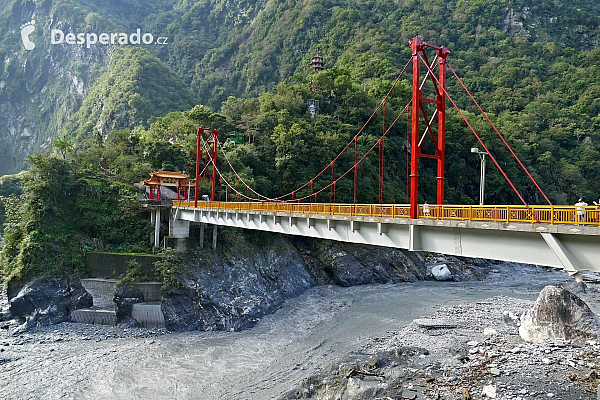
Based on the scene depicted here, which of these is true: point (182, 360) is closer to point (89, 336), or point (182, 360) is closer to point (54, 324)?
point (89, 336)

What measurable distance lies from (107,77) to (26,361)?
256 feet

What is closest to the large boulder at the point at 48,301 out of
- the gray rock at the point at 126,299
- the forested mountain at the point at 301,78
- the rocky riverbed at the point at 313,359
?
the rocky riverbed at the point at 313,359

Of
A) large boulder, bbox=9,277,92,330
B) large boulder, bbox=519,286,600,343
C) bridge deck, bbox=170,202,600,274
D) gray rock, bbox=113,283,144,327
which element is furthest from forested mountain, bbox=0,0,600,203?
large boulder, bbox=519,286,600,343

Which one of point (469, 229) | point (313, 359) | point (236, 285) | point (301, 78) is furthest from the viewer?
point (301, 78)

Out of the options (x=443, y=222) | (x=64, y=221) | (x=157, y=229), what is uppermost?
(x=443, y=222)

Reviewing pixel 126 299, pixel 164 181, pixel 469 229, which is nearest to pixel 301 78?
pixel 164 181

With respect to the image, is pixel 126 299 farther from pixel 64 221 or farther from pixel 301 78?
pixel 301 78

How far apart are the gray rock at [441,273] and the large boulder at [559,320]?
15.7 meters

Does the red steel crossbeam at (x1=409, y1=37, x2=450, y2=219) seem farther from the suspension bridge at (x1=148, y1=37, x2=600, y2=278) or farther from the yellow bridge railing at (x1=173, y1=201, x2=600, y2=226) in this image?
the yellow bridge railing at (x1=173, y1=201, x2=600, y2=226)

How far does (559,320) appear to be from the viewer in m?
16.8

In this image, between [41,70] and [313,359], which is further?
[41,70]

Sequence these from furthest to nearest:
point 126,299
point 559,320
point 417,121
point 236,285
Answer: point 236,285, point 126,299, point 559,320, point 417,121

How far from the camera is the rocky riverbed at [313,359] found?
13523mm

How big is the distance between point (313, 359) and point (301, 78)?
47.4m
